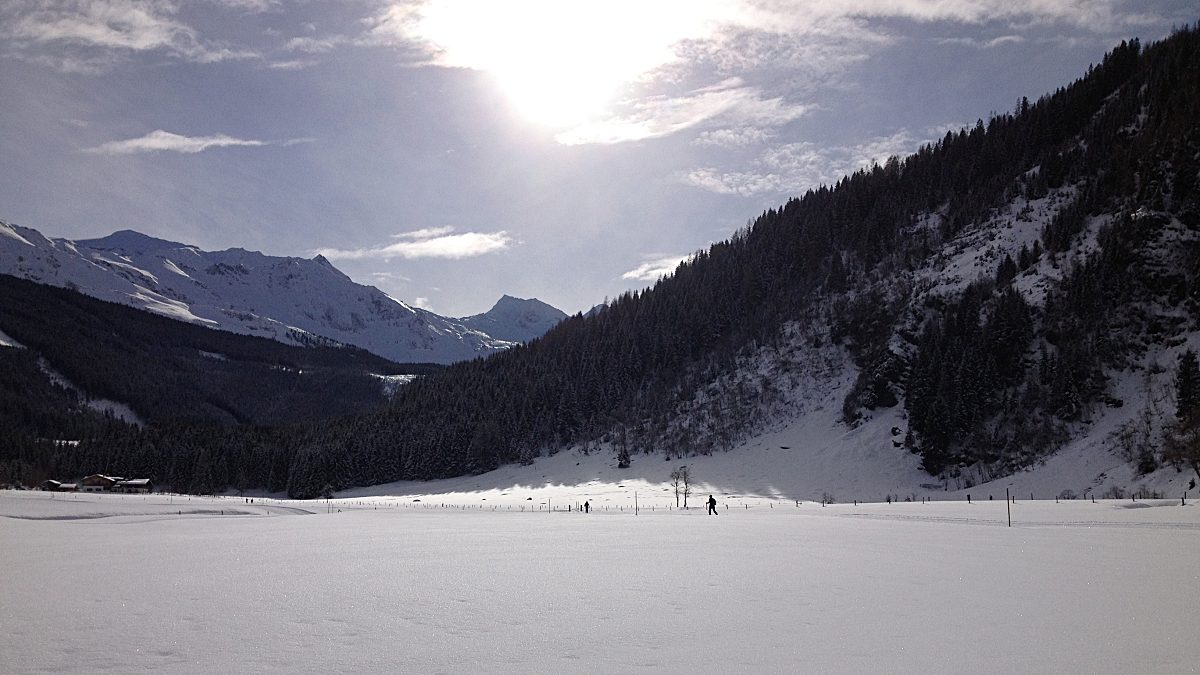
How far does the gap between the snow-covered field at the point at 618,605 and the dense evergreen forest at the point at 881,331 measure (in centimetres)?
5349

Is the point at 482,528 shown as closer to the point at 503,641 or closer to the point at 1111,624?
the point at 503,641

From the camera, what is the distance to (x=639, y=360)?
465 ft

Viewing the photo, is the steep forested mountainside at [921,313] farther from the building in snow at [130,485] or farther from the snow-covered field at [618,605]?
the snow-covered field at [618,605]

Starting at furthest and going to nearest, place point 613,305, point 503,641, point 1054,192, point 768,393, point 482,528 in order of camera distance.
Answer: point 613,305, point 768,393, point 1054,192, point 482,528, point 503,641

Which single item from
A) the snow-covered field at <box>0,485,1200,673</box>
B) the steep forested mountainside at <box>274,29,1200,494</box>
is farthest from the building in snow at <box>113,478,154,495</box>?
the snow-covered field at <box>0,485,1200,673</box>

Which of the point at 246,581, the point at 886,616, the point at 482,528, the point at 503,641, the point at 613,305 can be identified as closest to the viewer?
the point at 503,641

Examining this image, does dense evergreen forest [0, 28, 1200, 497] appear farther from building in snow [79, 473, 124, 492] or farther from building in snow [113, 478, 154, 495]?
building in snow [79, 473, 124, 492]

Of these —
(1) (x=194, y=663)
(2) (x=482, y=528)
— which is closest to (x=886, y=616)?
(1) (x=194, y=663)

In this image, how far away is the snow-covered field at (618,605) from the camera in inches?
399

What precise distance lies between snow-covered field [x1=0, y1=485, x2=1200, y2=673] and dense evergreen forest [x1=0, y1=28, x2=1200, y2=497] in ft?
175

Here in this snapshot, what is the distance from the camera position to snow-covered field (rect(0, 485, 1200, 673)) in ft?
33.2

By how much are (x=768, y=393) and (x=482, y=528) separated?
81688 millimetres

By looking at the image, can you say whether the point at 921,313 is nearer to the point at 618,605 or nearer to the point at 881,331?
the point at 881,331

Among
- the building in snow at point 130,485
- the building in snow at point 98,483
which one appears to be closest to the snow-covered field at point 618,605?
the building in snow at point 130,485
